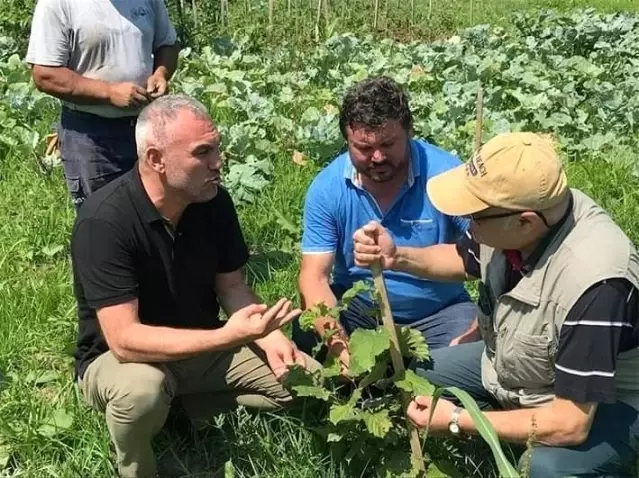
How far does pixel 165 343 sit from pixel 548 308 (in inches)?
54.3

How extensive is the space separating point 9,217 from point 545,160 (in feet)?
13.0

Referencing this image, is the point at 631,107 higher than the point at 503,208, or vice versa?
the point at 503,208

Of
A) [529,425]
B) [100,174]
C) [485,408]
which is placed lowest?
[485,408]

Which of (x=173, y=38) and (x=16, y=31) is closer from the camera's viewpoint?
(x=173, y=38)

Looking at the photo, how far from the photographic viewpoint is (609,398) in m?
2.79

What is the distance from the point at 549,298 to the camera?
289 cm

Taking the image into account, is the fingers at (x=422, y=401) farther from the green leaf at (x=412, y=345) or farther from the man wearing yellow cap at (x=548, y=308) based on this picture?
the green leaf at (x=412, y=345)

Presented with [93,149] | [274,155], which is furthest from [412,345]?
[274,155]

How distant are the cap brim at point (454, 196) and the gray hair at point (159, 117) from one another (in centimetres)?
97

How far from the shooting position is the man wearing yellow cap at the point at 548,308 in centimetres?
277

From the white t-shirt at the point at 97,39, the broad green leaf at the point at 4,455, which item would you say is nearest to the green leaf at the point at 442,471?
the broad green leaf at the point at 4,455

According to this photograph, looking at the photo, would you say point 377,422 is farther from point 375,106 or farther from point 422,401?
point 375,106

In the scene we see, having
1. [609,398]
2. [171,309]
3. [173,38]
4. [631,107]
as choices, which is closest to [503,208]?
[609,398]

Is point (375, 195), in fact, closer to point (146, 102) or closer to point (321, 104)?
point (146, 102)
